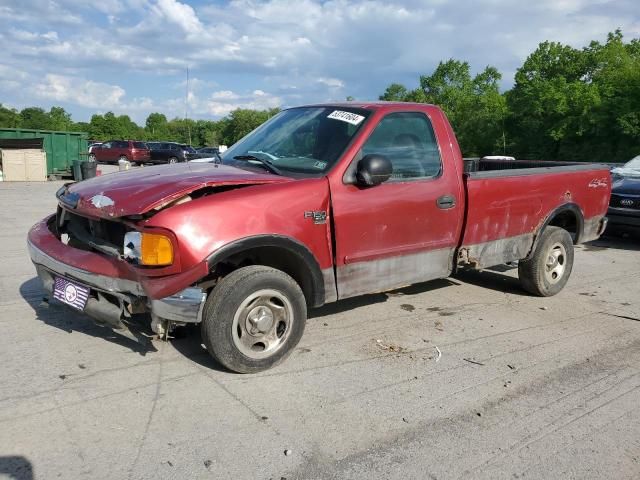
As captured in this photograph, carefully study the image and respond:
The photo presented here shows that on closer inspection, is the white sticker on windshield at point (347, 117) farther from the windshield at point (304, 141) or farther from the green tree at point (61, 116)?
the green tree at point (61, 116)

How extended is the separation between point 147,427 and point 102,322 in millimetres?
928

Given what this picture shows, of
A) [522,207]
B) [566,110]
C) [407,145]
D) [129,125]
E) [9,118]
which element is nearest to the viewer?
[407,145]

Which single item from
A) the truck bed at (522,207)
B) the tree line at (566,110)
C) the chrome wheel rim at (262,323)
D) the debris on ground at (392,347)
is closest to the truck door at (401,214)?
the truck bed at (522,207)

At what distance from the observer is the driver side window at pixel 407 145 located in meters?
4.50

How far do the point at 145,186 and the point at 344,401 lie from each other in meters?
1.92

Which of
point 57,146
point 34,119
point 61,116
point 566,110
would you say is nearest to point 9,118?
point 34,119

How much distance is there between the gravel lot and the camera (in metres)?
2.86

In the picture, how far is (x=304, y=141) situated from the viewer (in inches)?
179

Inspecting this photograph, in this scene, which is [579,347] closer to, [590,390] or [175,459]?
[590,390]

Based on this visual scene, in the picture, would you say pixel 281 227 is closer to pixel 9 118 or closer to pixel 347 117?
pixel 347 117

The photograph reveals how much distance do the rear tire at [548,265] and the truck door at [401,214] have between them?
1375 millimetres

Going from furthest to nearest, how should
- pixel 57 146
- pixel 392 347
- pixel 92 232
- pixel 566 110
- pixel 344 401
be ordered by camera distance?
pixel 566 110 < pixel 57 146 < pixel 392 347 < pixel 92 232 < pixel 344 401

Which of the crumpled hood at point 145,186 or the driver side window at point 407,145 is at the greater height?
the driver side window at point 407,145

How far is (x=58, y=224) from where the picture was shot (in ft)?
14.5
